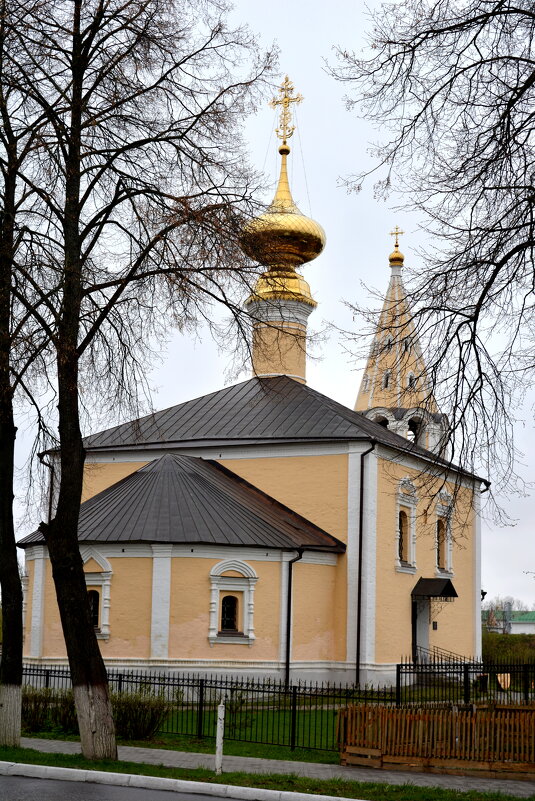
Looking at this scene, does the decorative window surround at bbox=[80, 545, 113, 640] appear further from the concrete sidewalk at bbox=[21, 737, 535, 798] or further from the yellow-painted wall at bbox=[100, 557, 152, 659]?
the concrete sidewalk at bbox=[21, 737, 535, 798]

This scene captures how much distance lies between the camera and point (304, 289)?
29172 millimetres

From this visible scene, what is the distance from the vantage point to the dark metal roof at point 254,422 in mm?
23922

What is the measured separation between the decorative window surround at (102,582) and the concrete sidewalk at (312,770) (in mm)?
7696

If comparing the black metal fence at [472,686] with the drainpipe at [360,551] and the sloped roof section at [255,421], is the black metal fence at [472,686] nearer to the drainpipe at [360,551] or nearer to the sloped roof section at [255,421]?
the drainpipe at [360,551]

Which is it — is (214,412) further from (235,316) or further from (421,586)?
(235,316)

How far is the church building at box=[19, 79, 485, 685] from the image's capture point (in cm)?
2047

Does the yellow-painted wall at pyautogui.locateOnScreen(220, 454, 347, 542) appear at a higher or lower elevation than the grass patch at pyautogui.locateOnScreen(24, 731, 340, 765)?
higher

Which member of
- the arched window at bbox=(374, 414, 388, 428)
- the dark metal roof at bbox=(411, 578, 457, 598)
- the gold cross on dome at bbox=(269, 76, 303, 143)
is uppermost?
the gold cross on dome at bbox=(269, 76, 303, 143)

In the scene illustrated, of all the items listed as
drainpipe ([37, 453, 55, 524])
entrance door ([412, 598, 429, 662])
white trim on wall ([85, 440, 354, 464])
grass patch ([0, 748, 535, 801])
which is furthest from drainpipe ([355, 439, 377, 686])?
grass patch ([0, 748, 535, 801])

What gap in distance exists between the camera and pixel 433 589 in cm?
2511

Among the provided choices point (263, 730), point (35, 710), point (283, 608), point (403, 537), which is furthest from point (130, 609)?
point (403, 537)

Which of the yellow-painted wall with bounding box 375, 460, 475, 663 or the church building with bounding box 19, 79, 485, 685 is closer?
the church building with bounding box 19, 79, 485, 685

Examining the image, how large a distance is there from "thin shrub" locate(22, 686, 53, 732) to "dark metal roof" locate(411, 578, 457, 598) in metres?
12.2

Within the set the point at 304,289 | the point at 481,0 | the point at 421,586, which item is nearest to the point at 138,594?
the point at 421,586
